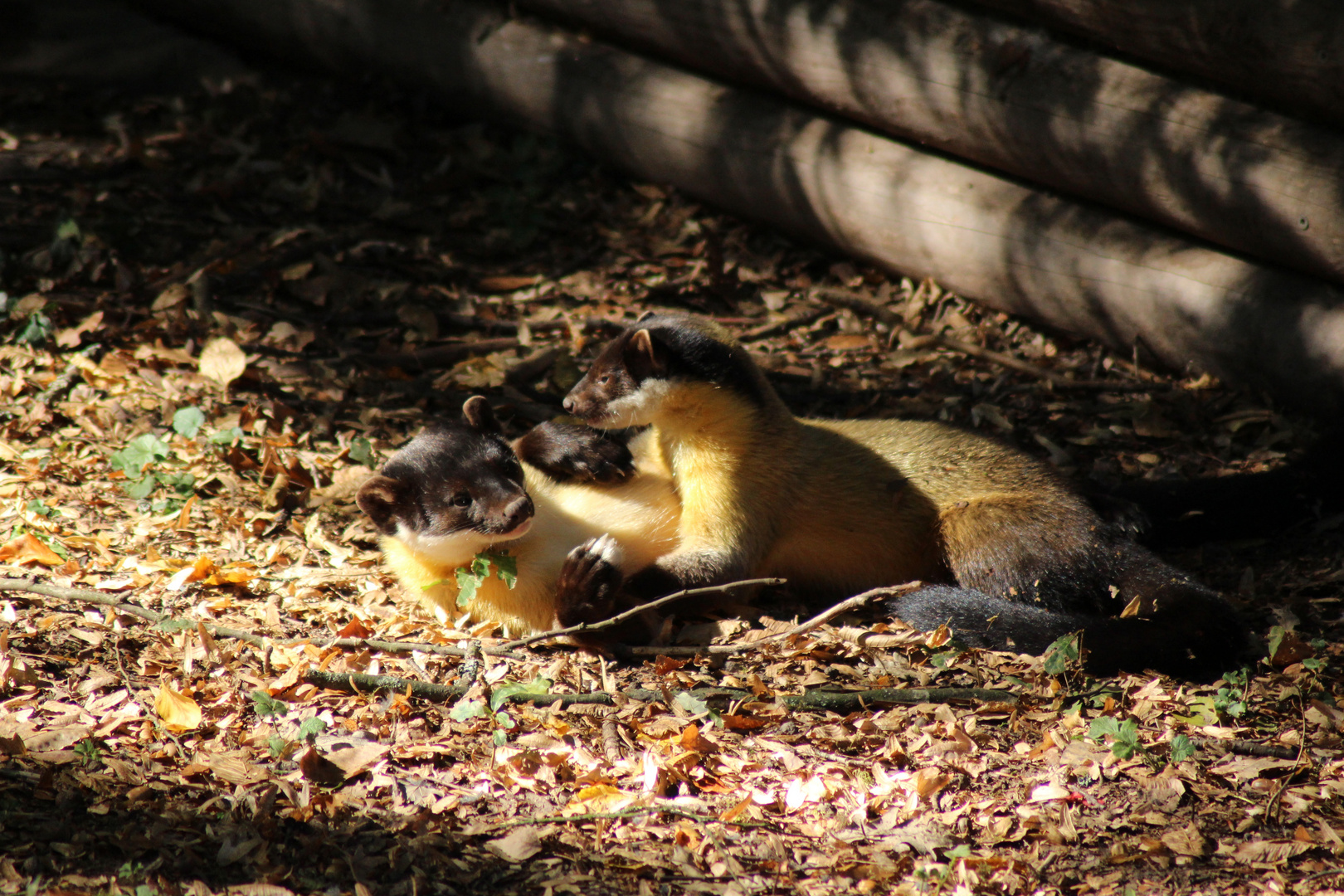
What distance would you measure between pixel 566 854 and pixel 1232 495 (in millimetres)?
3988

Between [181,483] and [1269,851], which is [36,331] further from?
[1269,851]

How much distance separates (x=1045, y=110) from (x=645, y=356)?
3.10 metres

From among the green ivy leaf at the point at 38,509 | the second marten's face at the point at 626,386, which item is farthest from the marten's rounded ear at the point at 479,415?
the green ivy leaf at the point at 38,509

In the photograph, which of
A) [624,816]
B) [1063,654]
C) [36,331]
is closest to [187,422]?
[36,331]

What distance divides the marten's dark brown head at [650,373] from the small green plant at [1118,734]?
2.15 m

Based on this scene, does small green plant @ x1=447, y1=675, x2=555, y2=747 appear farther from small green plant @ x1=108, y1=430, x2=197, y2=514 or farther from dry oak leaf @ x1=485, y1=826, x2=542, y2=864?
small green plant @ x1=108, y1=430, x2=197, y2=514

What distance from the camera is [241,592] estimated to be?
17.0 feet

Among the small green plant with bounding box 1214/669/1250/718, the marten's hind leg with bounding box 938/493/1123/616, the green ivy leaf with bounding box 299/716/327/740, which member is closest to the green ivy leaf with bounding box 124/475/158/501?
the green ivy leaf with bounding box 299/716/327/740

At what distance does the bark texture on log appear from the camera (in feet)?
17.8

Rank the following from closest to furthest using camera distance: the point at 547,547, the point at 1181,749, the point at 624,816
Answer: the point at 624,816 → the point at 1181,749 → the point at 547,547

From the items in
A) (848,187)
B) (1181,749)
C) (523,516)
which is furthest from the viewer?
(848,187)

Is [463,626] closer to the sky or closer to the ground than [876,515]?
closer to the ground

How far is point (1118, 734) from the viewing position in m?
4.07

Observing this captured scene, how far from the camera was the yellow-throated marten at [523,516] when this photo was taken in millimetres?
4945
